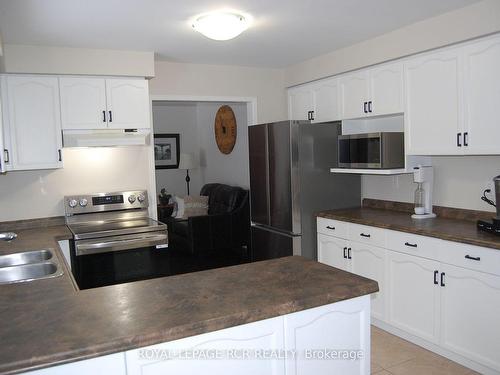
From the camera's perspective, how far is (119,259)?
3.39 meters

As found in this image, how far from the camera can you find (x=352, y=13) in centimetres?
288

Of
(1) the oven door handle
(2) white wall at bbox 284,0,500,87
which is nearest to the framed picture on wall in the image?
(2) white wall at bbox 284,0,500,87

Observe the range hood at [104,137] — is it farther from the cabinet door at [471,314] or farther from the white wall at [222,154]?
the cabinet door at [471,314]

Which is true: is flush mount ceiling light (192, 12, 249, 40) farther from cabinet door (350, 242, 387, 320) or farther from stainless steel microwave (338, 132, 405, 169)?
cabinet door (350, 242, 387, 320)

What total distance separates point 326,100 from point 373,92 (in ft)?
1.97

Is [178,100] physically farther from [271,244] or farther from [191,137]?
[191,137]

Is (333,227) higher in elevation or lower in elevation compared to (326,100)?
lower

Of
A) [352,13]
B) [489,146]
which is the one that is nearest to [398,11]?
[352,13]

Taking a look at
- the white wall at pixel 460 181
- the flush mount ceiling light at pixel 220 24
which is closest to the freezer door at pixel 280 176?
the white wall at pixel 460 181

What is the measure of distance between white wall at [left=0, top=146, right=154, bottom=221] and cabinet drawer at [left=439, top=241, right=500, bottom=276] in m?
2.63

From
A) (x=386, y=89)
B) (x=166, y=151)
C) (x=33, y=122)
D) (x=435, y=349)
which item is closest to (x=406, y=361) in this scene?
(x=435, y=349)

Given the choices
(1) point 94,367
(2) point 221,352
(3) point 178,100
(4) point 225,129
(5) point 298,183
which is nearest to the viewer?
(1) point 94,367

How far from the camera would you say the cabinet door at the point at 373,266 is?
337 cm

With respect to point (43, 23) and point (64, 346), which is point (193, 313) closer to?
point (64, 346)
